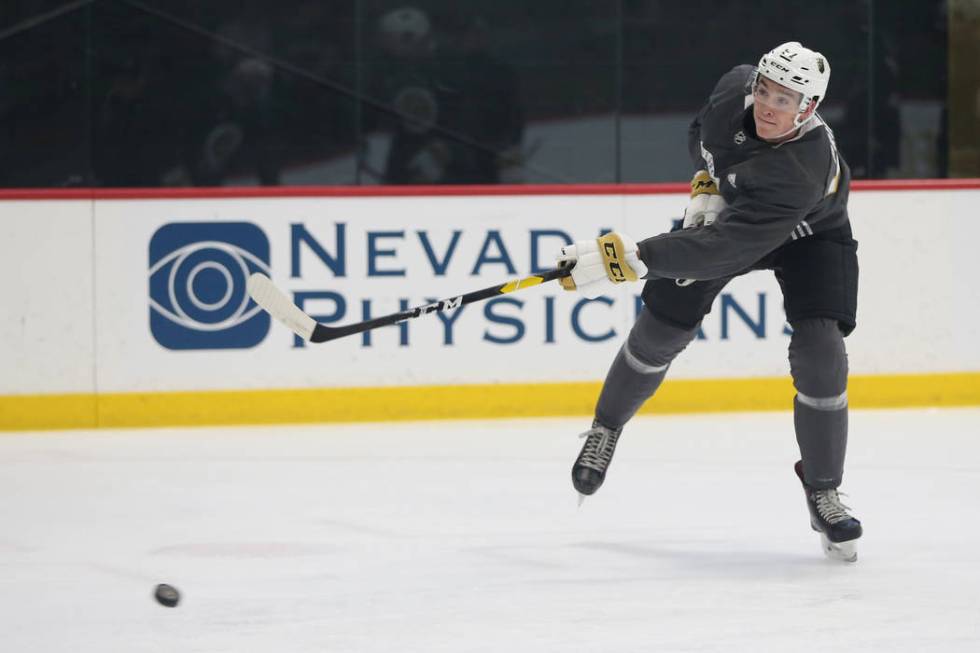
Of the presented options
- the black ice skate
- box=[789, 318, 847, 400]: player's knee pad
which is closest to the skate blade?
box=[789, 318, 847, 400]: player's knee pad

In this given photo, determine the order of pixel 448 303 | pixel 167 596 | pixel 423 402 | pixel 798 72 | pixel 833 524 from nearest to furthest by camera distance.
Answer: pixel 167 596 < pixel 798 72 < pixel 833 524 < pixel 448 303 < pixel 423 402

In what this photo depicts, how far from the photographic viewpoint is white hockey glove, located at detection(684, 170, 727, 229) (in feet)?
11.1

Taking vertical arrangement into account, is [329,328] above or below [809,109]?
below

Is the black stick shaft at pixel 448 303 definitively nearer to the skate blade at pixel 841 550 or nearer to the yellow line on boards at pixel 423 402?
the skate blade at pixel 841 550

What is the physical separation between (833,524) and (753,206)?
2.05 ft

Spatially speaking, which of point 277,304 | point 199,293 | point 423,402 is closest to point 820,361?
point 277,304

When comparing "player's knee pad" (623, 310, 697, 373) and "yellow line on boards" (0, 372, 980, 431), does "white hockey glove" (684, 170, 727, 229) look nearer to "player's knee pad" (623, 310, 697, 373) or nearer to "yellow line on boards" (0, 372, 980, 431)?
"player's knee pad" (623, 310, 697, 373)

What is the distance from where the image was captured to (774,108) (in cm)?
313

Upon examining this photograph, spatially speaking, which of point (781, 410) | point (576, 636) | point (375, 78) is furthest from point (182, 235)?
point (576, 636)

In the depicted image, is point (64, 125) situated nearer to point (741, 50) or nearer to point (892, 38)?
point (741, 50)

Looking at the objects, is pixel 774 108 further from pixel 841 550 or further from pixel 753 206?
pixel 841 550

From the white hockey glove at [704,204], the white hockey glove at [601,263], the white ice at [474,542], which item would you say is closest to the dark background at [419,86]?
the white ice at [474,542]

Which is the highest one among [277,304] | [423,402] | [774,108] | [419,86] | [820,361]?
[419,86]

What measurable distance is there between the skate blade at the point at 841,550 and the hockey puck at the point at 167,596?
1237 millimetres
